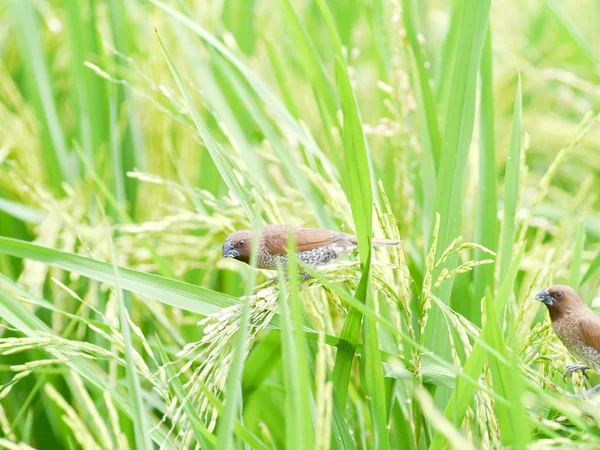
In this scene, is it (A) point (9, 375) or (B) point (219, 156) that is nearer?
(B) point (219, 156)

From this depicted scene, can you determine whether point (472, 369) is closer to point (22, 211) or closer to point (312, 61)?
point (312, 61)

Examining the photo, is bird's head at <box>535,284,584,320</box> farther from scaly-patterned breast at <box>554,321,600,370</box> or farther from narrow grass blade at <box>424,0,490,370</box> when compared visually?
narrow grass blade at <box>424,0,490,370</box>

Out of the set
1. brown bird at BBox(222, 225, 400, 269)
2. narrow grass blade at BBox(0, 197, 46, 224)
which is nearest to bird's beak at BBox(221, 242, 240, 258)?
brown bird at BBox(222, 225, 400, 269)

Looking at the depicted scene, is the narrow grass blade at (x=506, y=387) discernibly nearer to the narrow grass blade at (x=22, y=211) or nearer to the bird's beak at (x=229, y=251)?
the bird's beak at (x=229, y=251)

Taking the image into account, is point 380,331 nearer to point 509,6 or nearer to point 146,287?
point 146,287

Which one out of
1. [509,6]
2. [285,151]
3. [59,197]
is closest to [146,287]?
[285,151]

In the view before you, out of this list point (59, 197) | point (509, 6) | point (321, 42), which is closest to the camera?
point (59, 197)
